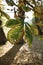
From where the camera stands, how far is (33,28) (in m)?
0.48

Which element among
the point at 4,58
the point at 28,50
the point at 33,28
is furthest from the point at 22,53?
the point at 33,28

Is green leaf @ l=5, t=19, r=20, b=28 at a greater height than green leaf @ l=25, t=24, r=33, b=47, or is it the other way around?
green leaf @ l=5, t=19, r=20, b=28

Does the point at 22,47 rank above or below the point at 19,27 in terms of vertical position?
below

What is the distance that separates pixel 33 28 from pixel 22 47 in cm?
146

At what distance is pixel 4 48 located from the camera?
1.95m

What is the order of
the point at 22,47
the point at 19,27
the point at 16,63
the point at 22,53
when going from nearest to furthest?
the point at 19,27 < the point at 16,63 < the point at 22,53 < the point at 22,47

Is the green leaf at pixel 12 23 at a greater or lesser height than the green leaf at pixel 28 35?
greater

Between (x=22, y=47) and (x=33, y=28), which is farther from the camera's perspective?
(x=22, y=47)

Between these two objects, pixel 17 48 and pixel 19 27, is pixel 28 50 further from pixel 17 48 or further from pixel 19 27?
pixel 19 27

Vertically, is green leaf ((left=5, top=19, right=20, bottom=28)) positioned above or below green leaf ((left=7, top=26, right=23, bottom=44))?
above

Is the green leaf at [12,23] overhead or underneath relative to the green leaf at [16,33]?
overhead

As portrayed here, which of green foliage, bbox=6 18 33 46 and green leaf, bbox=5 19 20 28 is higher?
green leaf, bbox=5 19 20 28

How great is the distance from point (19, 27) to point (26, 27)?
0.02 metres

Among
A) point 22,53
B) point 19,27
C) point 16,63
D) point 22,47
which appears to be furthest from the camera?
point 22,47
